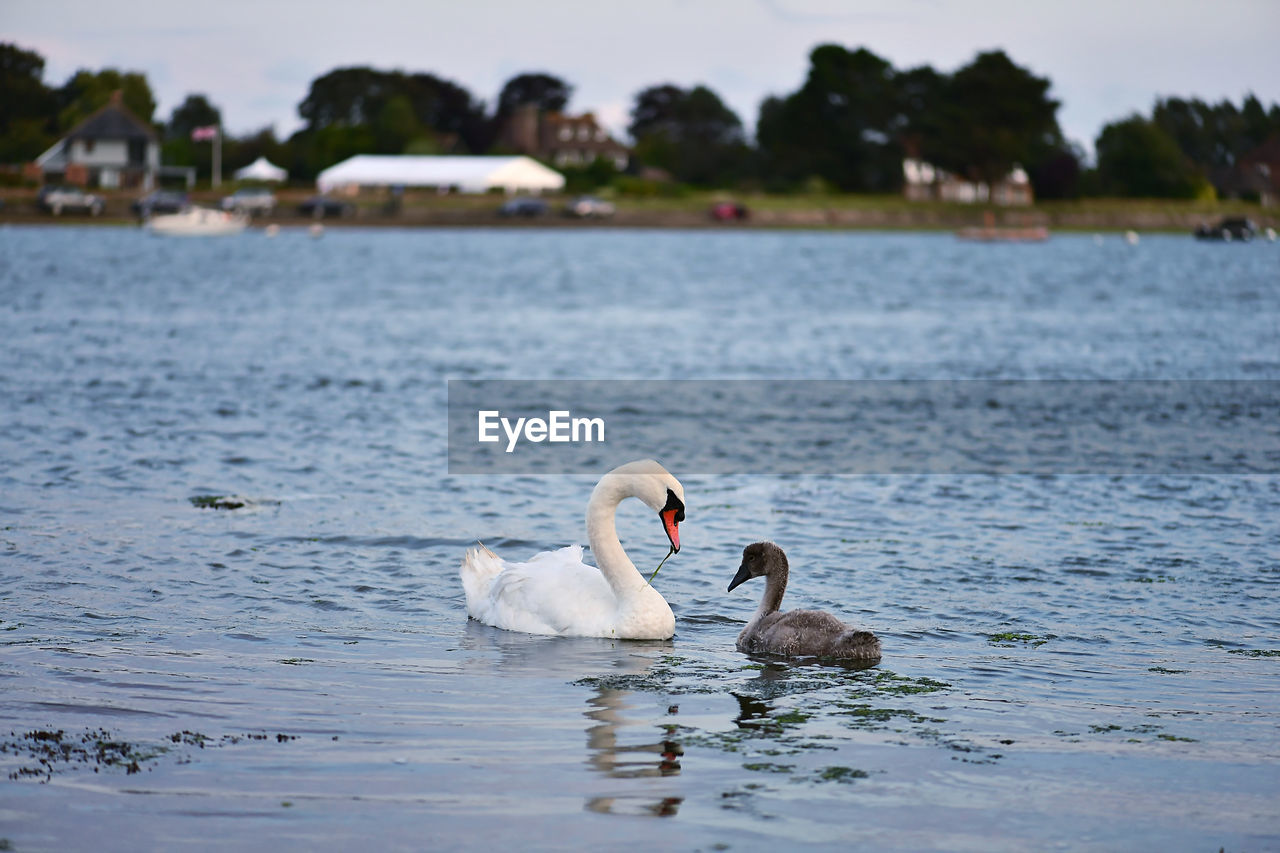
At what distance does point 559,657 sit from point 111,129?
149613 mm

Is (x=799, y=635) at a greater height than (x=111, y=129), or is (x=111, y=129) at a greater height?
(x=111, y=129)

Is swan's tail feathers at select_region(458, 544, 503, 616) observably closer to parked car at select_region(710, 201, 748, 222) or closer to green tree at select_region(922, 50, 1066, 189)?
parked car at select_region(710, 201, 748, 222)

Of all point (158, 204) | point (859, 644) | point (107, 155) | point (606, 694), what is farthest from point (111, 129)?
point (606, 694)

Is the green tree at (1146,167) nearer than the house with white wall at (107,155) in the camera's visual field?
No

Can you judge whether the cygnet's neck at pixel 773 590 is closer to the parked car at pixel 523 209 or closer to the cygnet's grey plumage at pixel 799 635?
the cygnet's grey plumage at pixel 799 635

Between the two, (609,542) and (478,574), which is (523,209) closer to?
(478,574)

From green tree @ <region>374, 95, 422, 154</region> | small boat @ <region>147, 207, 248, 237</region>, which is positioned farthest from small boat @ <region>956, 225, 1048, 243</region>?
small boat @ <region>147, 207, 248, 237</region>

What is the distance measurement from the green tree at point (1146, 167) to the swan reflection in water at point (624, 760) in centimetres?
15991

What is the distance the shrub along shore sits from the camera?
443 feet

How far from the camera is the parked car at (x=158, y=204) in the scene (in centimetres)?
12812

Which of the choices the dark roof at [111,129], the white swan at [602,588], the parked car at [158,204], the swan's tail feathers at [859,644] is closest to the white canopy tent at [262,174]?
the dark roof at [111,129]

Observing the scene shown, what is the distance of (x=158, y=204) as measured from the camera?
5059 inches

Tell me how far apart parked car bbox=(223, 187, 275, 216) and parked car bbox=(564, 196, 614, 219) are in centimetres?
2620

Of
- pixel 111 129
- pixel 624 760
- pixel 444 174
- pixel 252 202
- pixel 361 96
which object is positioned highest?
pixel 361 96
